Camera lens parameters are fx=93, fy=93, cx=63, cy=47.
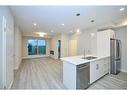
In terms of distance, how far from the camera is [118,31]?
201 inches

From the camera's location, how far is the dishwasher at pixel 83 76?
2621 millimetres

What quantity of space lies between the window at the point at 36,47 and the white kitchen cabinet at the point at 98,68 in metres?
8.23

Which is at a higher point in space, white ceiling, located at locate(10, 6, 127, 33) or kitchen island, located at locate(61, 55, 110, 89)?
white ceiling, located at locate(10, 6, 127, 33)

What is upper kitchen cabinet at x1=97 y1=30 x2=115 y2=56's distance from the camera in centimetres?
458

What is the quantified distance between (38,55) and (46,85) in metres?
8.04

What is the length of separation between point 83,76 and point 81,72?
19 centimetres

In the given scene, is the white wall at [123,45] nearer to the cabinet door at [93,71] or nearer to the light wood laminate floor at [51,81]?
the light wood laminate floor at [51,81]

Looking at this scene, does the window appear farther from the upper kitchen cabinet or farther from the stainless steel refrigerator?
the stainless steel refrigerator

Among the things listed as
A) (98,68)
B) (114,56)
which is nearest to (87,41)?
(114,56)

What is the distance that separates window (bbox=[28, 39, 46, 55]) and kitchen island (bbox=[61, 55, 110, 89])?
822 centimetres

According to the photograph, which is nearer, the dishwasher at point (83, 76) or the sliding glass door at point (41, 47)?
the dishwasher at point (83, 76)

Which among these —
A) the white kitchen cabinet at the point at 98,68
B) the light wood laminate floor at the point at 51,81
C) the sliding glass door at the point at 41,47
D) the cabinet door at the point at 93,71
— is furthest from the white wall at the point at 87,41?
the sliding glass door at the point at 41,47

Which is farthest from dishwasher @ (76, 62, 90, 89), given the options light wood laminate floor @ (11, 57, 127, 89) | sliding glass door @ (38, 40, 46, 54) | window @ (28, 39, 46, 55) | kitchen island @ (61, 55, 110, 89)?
sliding glass door @ (38, 40, 46, 54)

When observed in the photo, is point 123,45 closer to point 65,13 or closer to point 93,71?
point 93,71
